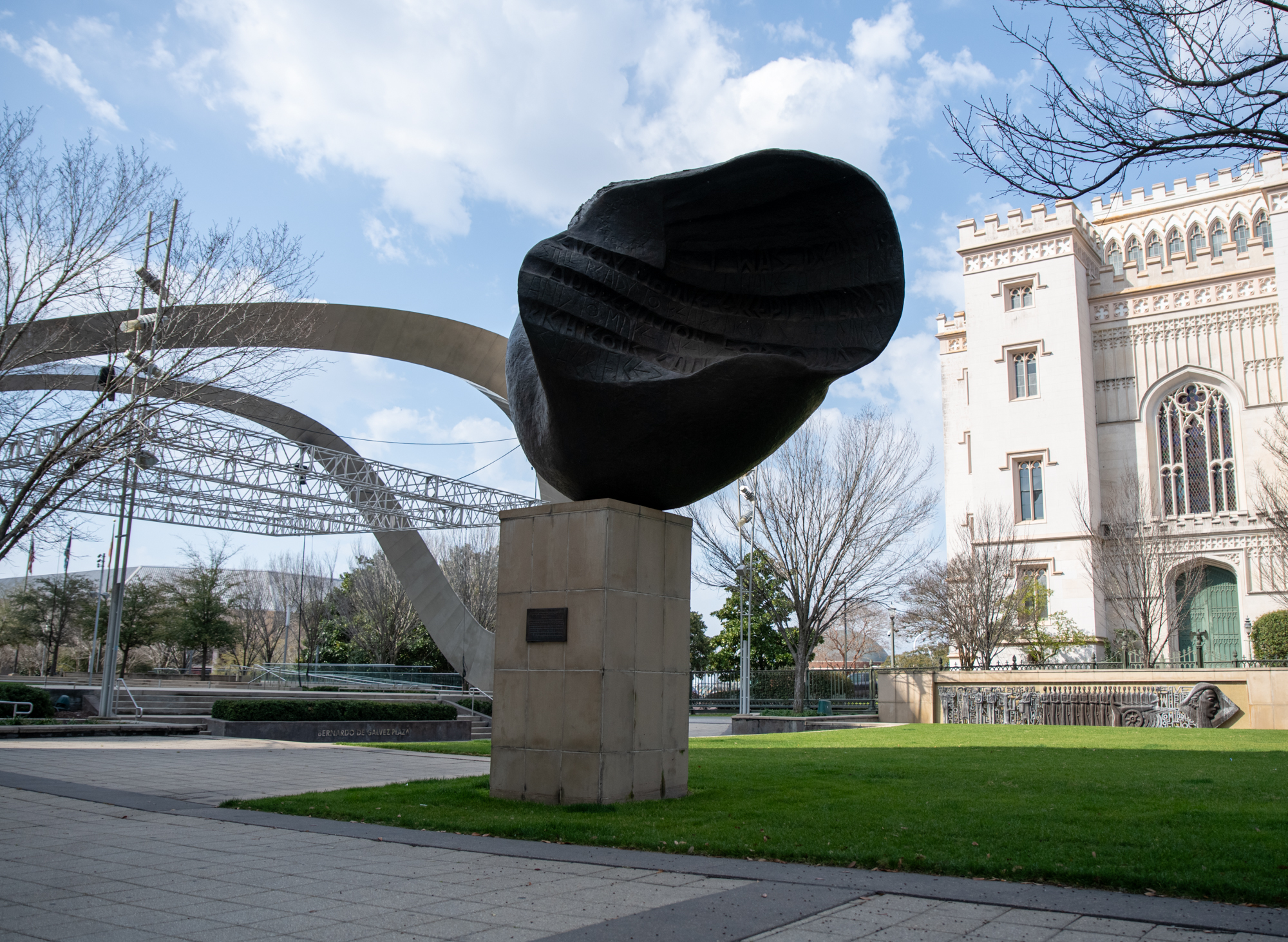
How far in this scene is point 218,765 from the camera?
11.3 metres

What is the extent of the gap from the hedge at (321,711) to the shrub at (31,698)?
3.40m

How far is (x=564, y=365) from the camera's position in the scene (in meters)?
7.68

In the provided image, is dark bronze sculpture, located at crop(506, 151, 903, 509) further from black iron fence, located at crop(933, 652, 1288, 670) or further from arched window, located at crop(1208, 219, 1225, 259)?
arched window, located at crop(1208, 219, 1225, 259)

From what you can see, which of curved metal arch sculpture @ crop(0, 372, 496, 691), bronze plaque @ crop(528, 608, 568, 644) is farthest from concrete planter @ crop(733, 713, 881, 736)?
bronze plaque @ crop(528, 608, 568, 644)

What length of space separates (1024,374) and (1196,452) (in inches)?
307

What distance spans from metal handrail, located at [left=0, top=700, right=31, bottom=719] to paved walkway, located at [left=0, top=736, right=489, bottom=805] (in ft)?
12.9

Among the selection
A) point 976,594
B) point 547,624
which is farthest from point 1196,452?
point 547,624

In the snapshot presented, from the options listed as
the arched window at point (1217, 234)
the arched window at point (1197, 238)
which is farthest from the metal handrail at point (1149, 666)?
the arched window at point (1197, 238)

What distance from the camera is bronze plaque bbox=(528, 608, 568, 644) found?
25.9 ft

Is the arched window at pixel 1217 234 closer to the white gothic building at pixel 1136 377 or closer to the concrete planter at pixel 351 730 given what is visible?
the white gothic building at pixel 1136 377

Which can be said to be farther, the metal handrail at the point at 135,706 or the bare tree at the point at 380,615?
the bare tree at the point at 380,615

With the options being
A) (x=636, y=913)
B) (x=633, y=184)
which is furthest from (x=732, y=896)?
(x=633, y=184)

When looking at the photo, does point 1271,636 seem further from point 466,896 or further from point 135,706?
point 466,896

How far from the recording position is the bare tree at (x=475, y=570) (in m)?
44.2
